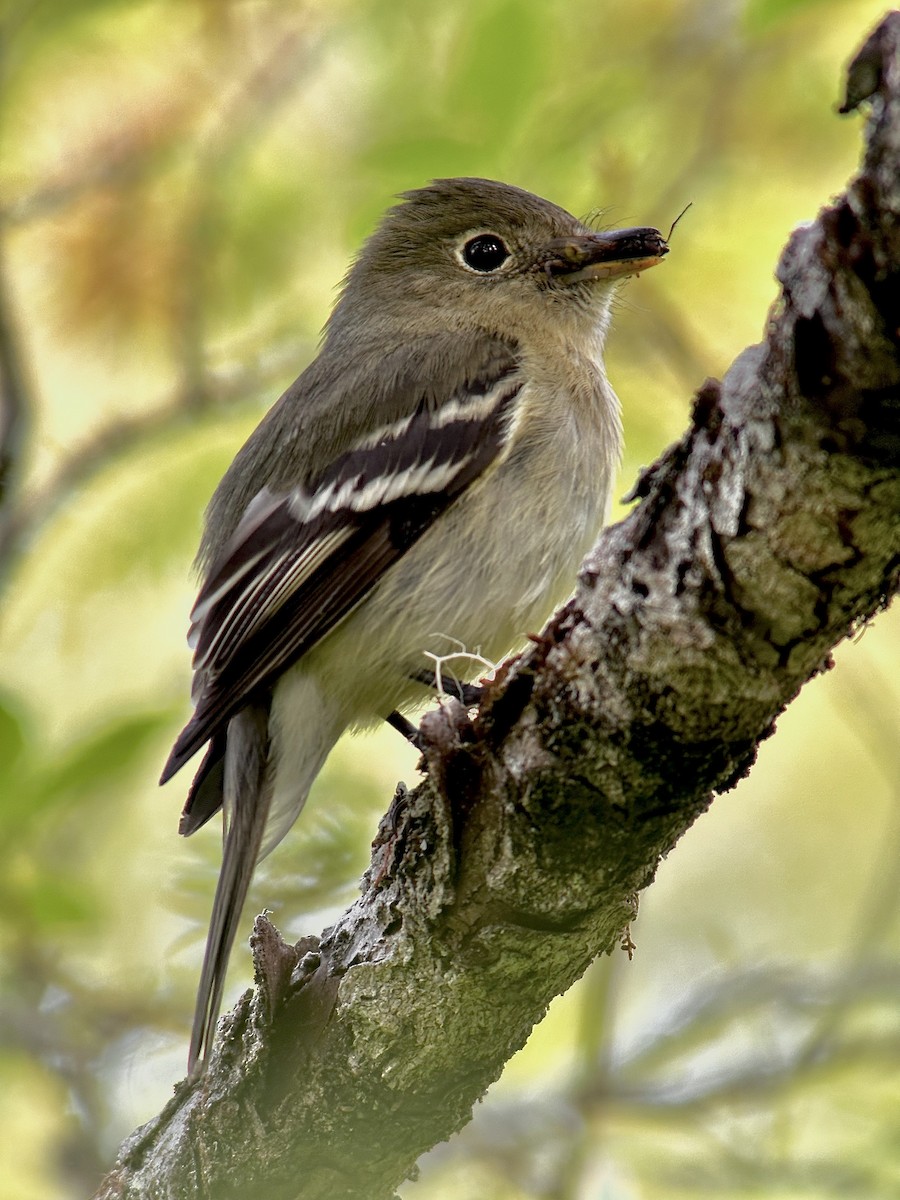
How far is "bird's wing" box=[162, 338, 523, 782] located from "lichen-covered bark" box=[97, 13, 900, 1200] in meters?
0.76

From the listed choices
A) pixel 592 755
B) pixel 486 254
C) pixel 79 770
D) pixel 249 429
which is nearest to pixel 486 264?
pixel 486 254

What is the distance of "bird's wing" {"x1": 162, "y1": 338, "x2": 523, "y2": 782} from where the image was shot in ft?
11.0

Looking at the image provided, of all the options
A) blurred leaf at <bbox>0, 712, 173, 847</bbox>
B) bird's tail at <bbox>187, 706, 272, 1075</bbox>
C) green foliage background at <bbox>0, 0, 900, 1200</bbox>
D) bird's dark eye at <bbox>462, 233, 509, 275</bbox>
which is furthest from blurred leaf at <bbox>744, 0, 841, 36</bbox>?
blurred leaf at <bbox>0, 712, 173, 847</bbox>

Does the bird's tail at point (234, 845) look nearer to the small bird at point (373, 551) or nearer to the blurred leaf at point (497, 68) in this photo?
the small bird at point (373, 551)

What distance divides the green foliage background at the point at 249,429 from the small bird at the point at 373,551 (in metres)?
0.33

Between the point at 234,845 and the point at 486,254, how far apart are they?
2170mm

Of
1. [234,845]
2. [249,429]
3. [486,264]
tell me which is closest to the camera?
[234,845]

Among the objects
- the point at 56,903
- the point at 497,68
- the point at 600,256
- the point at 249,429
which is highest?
the point at 249,429

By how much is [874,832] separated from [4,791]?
446 centimetres

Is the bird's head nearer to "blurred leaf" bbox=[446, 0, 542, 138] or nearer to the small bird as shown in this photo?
the small bird

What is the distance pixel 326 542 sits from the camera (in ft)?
11.5

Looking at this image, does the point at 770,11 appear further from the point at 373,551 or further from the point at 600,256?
the point at 373,551

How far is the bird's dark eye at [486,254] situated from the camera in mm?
4484

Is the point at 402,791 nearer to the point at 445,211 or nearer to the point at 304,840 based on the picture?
the point at 304,840
